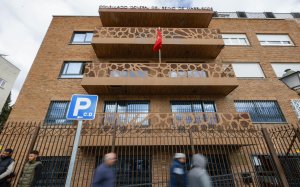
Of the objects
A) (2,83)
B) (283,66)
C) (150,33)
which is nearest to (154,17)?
(150,33)

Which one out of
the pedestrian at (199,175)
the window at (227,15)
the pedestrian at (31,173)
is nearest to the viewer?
the pedestrian at (199,175)

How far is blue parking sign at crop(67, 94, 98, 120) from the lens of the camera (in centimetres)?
327

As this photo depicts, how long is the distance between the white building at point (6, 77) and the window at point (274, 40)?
26.6 m

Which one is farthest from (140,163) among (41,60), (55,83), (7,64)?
(7,64)

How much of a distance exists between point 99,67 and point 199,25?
8.98 metres

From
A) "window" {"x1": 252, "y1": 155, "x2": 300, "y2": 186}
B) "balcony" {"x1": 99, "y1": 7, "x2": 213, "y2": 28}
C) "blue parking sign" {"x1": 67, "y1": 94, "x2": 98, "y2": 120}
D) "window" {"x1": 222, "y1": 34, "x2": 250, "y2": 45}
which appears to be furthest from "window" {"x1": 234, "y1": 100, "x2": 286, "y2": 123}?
"blue parking sign" {"x1": 67, "y1": 94, "x2": 98, "y2": 120}

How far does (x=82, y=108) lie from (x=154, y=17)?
38.6ft

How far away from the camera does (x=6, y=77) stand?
2027 cm

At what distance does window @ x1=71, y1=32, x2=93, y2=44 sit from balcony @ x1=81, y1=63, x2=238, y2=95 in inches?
157

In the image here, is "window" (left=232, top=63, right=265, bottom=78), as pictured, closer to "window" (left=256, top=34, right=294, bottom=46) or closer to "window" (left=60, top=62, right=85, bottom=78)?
"window" (left=256, top=34, right=294, bottom=46)

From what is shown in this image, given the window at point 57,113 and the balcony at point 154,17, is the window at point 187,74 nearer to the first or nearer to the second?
the balcony at point 154,17

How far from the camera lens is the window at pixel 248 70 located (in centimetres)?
1210

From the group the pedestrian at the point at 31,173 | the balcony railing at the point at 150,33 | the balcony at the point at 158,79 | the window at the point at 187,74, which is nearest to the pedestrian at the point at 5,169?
the pedestrian at the point at 31,173

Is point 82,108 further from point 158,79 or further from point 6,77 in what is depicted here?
point 6,77
